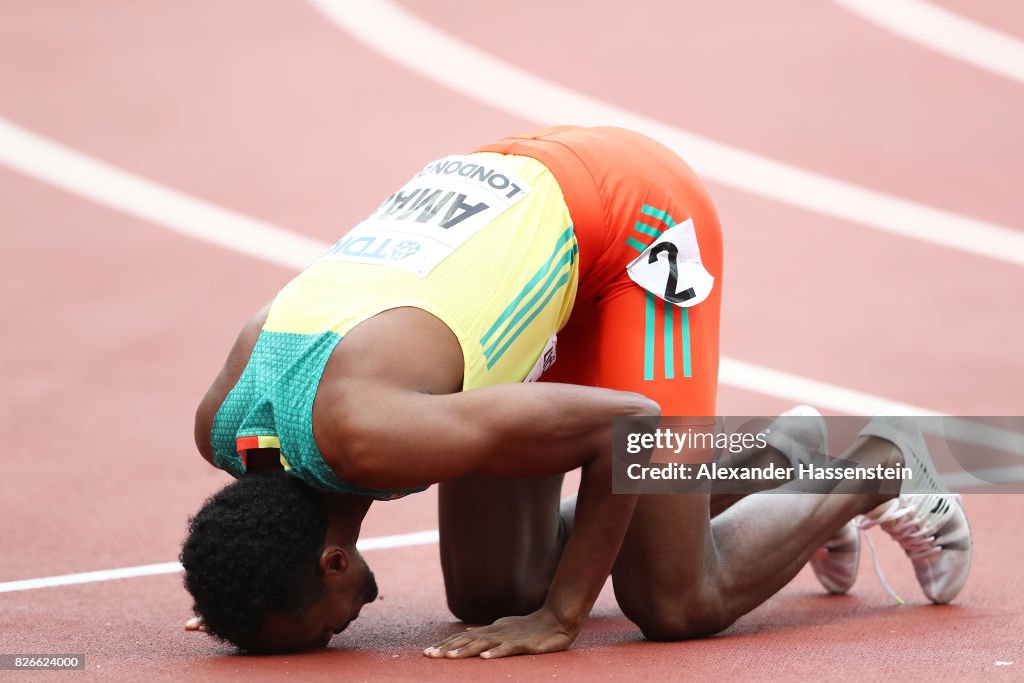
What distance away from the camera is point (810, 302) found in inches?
285

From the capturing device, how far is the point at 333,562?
323 cm

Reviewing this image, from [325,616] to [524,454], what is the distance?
1.93 feet

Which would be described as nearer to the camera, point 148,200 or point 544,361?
point 544,361

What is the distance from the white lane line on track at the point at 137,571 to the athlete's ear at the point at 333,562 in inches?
53.3

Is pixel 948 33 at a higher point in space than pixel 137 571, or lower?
higher

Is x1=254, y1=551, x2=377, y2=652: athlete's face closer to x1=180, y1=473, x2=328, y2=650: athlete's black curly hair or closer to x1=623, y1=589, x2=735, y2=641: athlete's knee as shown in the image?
x1=180, y1=473, x2=328, y2=650: athlete's black curly hair

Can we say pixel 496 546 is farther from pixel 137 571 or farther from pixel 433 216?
pixel 137 571

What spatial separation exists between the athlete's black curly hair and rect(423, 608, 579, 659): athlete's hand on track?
13.5 inches

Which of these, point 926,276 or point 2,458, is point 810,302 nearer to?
point 926,276

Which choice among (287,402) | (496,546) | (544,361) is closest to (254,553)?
(287,402)

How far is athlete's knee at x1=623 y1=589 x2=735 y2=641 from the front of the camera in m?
3.59

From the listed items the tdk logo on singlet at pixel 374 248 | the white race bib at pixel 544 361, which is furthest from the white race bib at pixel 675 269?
the tdk logo on singlet at pixel 374 248

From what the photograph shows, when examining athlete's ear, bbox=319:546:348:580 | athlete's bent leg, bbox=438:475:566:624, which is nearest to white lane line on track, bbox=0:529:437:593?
athlete's bent leg, bbox=438:475:566:624

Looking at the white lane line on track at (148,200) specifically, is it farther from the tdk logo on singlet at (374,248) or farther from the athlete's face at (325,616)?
the athlete's face at (325,616)
